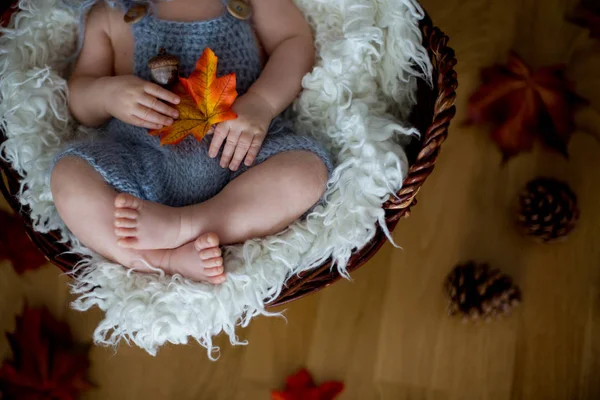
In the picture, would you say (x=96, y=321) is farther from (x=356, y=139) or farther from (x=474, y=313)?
(x=474, y=313)

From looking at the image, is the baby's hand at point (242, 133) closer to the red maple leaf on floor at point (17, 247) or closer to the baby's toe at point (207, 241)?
the baby's toe at point (207, 241)

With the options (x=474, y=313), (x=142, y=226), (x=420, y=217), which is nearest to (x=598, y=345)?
(x=474, y=313)

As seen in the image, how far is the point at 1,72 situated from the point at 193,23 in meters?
0.36

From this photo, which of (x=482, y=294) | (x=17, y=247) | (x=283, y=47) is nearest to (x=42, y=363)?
(x=17, y=247)

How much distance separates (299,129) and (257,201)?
228mm

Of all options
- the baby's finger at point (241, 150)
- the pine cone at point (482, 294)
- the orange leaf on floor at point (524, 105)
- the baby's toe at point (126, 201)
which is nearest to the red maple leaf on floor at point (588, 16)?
the orange leaf on floor at point (524, 105)

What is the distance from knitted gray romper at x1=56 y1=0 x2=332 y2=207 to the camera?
0.97 metres

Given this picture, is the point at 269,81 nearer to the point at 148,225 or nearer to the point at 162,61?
the point at 162,61

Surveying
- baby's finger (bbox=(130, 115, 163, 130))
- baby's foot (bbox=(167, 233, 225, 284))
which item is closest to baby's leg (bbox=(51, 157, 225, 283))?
baby's foot (bbox=(167, 233, 225, 284))

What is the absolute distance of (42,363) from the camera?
1.14 meters

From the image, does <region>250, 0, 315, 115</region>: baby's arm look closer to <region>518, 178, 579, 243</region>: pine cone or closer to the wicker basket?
the wicker basket

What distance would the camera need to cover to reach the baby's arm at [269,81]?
3.09ft

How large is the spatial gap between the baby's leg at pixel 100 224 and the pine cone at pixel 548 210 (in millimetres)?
673

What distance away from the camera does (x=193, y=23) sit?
101 cm
